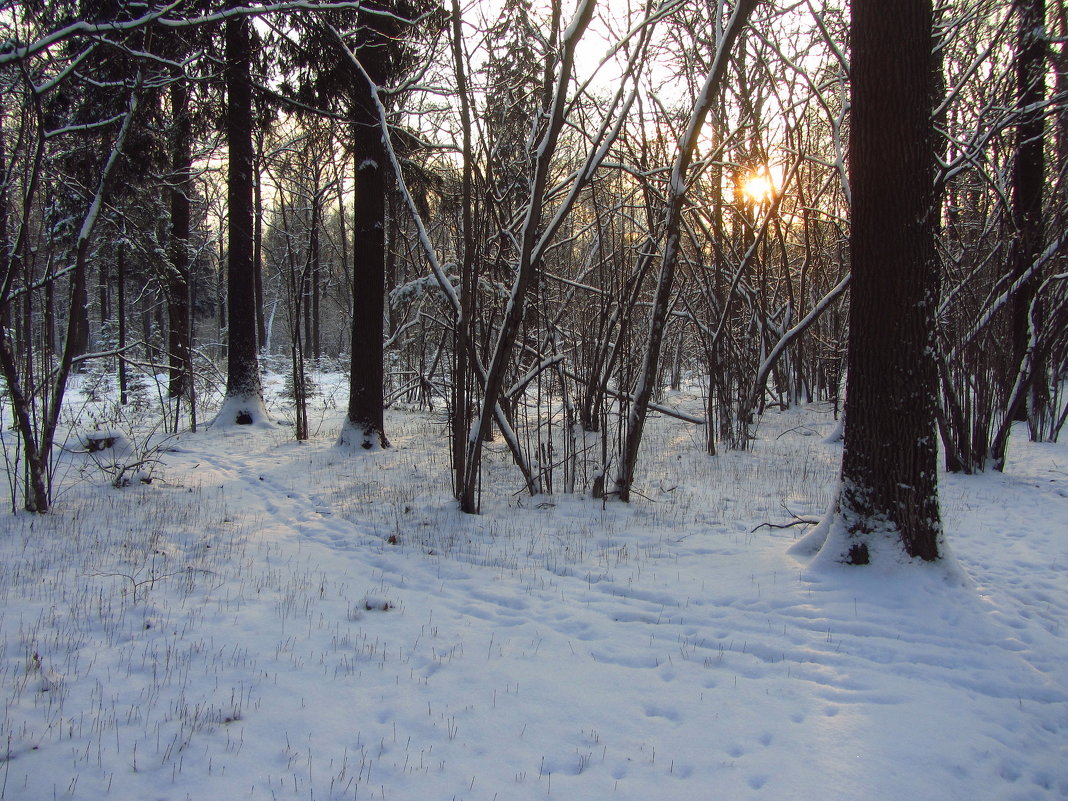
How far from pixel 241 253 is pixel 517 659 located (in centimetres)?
1080

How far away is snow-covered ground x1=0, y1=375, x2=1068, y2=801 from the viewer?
7.91 ft

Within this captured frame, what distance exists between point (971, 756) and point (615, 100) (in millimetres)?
5540

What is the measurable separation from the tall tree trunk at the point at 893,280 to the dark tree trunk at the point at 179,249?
9470 mm

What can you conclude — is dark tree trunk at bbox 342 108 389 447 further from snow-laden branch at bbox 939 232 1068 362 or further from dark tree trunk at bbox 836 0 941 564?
snow-laden branch at bbox 939 232 1068 362

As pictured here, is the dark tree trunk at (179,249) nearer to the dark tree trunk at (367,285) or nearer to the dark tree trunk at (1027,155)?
the dark tree trunk at (367,285)

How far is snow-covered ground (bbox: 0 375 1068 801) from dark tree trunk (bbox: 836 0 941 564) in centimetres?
46

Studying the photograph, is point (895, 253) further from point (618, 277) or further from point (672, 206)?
point (618, 277)

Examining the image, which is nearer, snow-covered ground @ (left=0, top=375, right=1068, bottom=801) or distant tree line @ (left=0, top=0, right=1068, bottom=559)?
snow-covered ground @ (left=0, top=375, right=1068, bottom=801)

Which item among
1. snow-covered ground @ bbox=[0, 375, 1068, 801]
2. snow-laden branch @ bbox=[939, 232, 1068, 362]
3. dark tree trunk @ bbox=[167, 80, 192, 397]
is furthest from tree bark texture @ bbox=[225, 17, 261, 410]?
snow-laden branch @ bbox=[939, 232, 1068, 362]

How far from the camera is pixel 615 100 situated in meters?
5.62

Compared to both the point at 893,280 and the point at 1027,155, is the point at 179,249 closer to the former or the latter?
the point at 893,280

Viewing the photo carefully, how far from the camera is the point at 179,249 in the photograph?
43.9 ft

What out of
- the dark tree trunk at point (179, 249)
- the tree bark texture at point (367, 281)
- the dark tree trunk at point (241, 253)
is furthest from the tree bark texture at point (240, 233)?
the tree bark texture at point (367, 281)

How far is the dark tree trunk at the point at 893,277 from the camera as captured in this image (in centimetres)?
397
